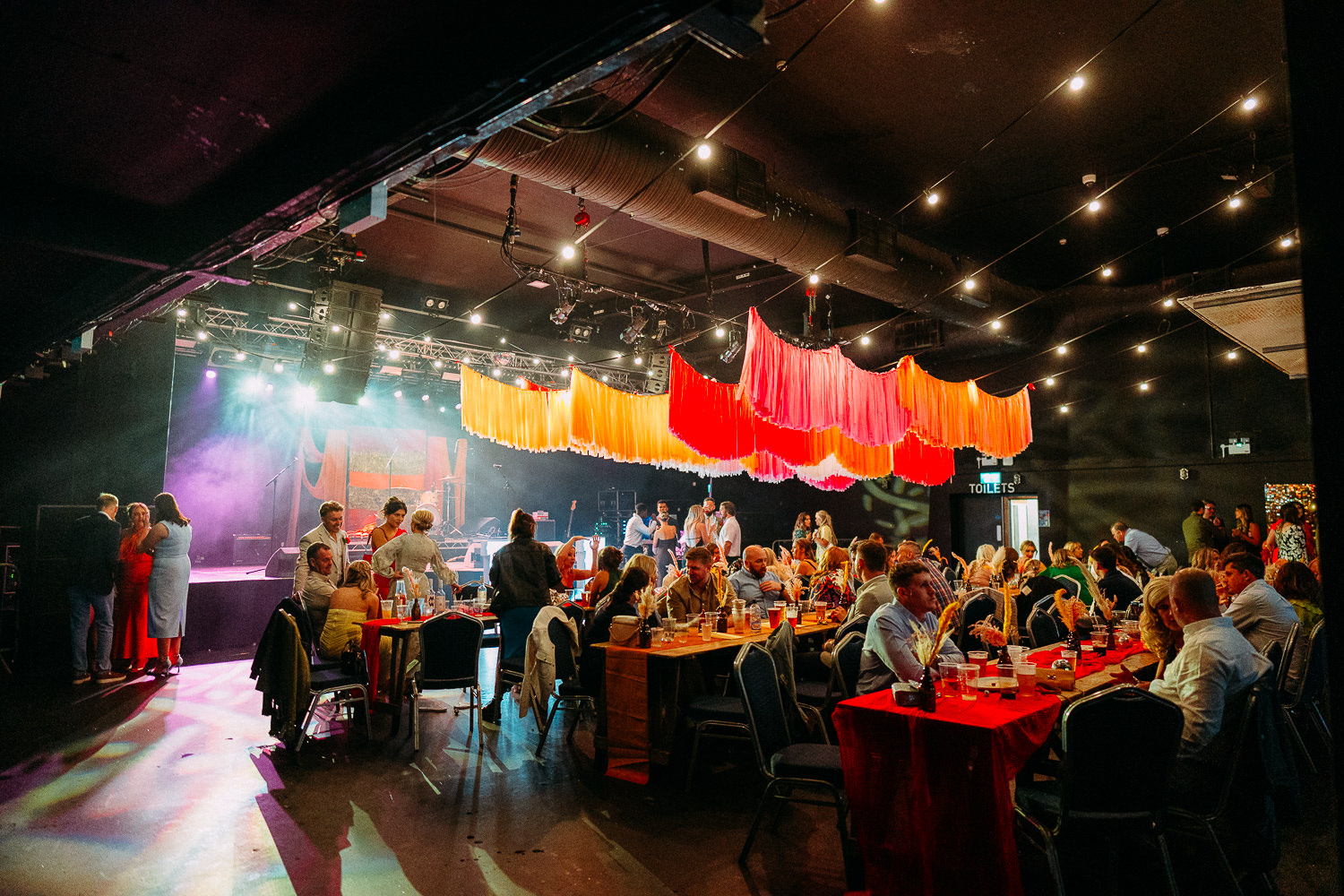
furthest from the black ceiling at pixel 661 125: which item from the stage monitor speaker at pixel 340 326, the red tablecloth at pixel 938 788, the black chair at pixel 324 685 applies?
the black chair at pixel 324 685

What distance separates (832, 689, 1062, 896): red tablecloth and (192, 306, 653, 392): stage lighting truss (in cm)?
846

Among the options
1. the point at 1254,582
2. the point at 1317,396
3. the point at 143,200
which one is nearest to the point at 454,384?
the point at 143,200

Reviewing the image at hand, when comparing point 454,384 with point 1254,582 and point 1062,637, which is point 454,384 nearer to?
point 1062,637

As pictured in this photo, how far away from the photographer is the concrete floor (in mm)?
3182

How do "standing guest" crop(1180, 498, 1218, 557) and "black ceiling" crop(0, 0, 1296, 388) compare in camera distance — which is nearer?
"black ceiling" crop(0, 0, 1296, 388)

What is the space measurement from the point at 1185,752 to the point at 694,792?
248 cm

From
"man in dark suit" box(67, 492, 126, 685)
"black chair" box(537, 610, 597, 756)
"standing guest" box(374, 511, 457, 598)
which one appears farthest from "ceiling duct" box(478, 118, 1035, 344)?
"man in dark suit" box(67, 492, 126, 685)

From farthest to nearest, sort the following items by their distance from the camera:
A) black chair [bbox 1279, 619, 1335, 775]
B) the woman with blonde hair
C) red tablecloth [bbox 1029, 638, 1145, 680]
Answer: black chair [bbox 1279, 619, 1335, 775] < red tablecloth [bbox 1029, 638, 1145, 680] < the woman with blonde hair

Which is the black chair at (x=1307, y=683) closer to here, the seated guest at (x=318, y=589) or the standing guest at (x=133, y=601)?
the seated guest at (x=318, y=589)

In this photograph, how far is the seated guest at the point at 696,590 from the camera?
18.2 ft

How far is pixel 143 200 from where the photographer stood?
3.67 metres

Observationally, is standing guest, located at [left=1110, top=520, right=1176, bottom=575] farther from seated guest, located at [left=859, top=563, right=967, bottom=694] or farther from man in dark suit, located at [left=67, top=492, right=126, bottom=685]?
man in dark suit, located at [left=67, top=492, right=126, bottom=685]

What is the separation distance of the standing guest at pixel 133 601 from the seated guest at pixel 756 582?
5896mm

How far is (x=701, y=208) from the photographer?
534 centimetres
